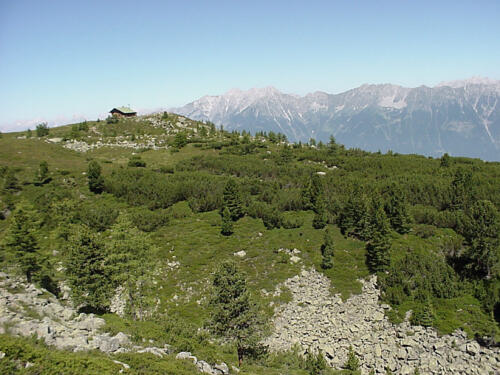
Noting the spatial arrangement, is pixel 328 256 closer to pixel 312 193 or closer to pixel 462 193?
pixel 312 193

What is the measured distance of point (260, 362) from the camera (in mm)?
22172

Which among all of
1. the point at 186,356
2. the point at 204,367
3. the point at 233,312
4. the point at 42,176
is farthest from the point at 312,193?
the point at 42,176

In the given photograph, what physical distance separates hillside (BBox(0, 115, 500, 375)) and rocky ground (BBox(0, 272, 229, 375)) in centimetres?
11

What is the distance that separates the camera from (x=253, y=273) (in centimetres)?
3616

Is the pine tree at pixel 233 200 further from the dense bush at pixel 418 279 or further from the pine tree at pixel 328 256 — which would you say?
the dense bush at pixel 418 279

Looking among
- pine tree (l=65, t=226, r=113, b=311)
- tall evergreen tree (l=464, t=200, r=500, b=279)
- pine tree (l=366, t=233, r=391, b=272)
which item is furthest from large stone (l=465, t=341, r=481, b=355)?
pine tree (l=65, t=226, r=113, b=311)

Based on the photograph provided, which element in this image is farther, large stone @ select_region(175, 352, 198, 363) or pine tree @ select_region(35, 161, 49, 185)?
pine tree @ select_region(35, 161, 49, 185)

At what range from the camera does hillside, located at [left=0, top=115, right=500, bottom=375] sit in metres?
18.5

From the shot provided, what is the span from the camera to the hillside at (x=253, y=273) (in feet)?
60.6

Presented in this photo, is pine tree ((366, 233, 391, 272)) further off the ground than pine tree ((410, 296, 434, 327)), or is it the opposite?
pine tree ((366, 233, 391, 272))

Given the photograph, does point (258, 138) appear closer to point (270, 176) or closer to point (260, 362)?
point (270, 176)

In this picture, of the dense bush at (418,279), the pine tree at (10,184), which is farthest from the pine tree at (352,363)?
the pine tree at (10,184)

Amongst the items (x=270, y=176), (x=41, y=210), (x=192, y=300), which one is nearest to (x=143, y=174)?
(x=41, y=210)

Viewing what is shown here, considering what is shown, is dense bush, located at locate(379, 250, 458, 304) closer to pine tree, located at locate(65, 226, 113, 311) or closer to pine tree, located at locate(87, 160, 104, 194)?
pine tree, located at locate(65, 226, 113, 311)
